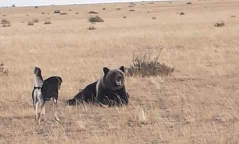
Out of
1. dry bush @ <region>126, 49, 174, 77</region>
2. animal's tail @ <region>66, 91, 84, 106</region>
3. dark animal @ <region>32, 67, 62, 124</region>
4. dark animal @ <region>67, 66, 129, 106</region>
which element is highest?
dark animal @ <region>32, 67, 62, 124</region>

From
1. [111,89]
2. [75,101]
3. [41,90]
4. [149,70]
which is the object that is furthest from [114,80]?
[149,70]

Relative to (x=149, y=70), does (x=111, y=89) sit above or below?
above

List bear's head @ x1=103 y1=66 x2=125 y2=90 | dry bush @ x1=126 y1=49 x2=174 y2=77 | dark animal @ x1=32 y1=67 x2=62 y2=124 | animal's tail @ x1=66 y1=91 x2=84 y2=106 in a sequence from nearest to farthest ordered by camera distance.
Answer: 1. dark animal @ x1=32 y1=67 x2=62 y2=124
2. bear's head @ x1=103 y1=66 x2=125 y2=90
3. animal's tail @ x1=66 y1=91 x2=84 y2=106
4. dry bush @ x1=126 y1=49 x2=174 y2=77

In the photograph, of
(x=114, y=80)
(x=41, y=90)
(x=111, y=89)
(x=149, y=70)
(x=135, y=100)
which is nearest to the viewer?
(x=41, y=90)

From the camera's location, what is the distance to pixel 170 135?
6875mm

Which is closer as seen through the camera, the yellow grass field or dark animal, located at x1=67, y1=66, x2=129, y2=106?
the yellow grass field

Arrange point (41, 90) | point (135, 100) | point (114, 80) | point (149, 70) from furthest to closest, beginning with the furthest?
point (149, 70) → point (135, 100) → point (114, 80) → point (41, 90)

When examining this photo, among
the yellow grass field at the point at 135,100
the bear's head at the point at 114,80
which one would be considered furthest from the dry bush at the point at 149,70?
the bear's head at the point at 114,80

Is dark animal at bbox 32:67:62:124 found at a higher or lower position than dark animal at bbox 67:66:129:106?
higher

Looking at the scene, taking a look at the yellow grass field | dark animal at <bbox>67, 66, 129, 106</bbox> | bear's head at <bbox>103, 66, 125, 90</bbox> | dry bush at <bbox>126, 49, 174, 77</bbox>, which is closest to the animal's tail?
dark animal at <bbox>67, 66, 129, 106</bbox>

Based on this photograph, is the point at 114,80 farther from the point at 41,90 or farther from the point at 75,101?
the point at 41,90

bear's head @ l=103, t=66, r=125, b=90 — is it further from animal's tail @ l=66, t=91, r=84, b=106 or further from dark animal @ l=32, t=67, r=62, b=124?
dark animal @ l=32, t=67, r=62, b=124

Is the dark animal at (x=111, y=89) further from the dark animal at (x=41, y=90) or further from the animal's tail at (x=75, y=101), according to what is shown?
the dark animal at (x=41, y=90)

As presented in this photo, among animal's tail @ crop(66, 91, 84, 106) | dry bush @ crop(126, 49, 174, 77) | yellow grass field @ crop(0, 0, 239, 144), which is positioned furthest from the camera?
dry bush @ crop(126, 49, 174, 77)
